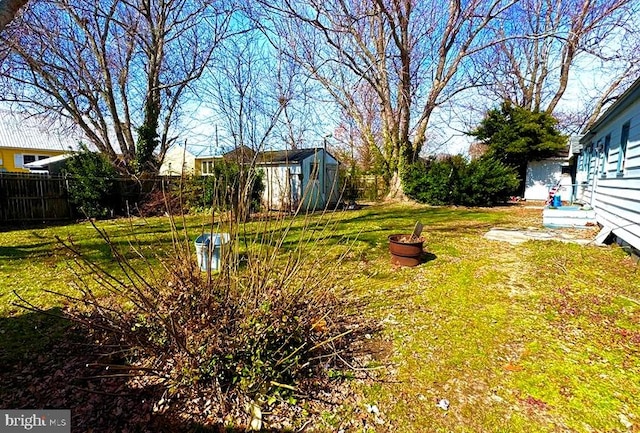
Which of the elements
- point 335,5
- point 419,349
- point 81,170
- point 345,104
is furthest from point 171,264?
point 345,104

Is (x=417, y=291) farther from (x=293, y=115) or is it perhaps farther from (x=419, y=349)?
(x=293, y=115)

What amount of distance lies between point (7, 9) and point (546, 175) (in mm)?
18679

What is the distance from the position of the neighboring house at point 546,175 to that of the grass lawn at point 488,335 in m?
11.7

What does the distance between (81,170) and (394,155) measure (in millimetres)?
11845

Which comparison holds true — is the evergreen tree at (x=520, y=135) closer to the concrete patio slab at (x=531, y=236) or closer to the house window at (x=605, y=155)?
the house window at (x=605, y=155)

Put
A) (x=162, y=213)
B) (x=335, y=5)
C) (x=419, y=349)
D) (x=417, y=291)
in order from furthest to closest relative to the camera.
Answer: (x=162, y=213), (x=335, y=5), (x=417, y=291), (x=419, y=349)

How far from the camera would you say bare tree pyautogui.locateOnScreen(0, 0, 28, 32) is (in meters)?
1.81

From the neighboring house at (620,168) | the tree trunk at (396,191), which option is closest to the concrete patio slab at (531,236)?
the neighboring house at (620,168)

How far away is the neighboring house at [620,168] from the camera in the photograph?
4820mm

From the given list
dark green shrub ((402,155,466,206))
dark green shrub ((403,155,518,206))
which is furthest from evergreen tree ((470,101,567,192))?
dark green shrub ((402,155,466,206))

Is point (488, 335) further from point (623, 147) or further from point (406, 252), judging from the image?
point (623, 147)

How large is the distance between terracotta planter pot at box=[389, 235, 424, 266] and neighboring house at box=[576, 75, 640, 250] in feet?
10.3

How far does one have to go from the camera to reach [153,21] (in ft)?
37.8

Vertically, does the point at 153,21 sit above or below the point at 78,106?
above
